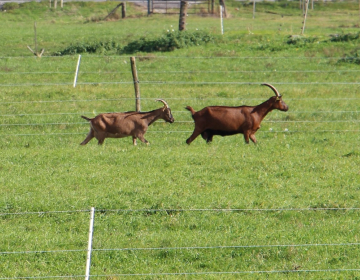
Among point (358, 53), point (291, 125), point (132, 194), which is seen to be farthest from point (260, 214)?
point (358, 53)

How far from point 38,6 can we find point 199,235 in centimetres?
3697

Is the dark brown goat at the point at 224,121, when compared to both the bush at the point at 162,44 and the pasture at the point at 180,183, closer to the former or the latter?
the pasture at the point at 180,183

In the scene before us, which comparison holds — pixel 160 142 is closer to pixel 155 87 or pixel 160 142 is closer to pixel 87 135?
pixel 87 135

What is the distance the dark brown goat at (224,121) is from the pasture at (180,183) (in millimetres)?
342

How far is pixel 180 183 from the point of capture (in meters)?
10.2

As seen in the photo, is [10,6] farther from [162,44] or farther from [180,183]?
[180,183]

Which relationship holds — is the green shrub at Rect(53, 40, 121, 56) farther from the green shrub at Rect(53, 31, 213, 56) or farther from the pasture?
the pasture

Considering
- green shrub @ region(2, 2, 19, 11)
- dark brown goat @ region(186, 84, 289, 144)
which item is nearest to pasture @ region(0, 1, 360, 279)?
dark brown goat @ region(186, 84, 289, 144)

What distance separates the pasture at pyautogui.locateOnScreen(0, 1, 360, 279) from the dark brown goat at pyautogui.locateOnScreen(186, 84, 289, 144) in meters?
0.34

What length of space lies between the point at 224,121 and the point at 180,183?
3681mm

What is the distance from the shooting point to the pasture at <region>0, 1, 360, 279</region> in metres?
7.59

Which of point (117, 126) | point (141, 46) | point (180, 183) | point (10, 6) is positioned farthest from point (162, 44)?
point (10, 6)

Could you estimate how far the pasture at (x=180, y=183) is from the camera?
759 centimetres

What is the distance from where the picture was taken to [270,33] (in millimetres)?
29469
